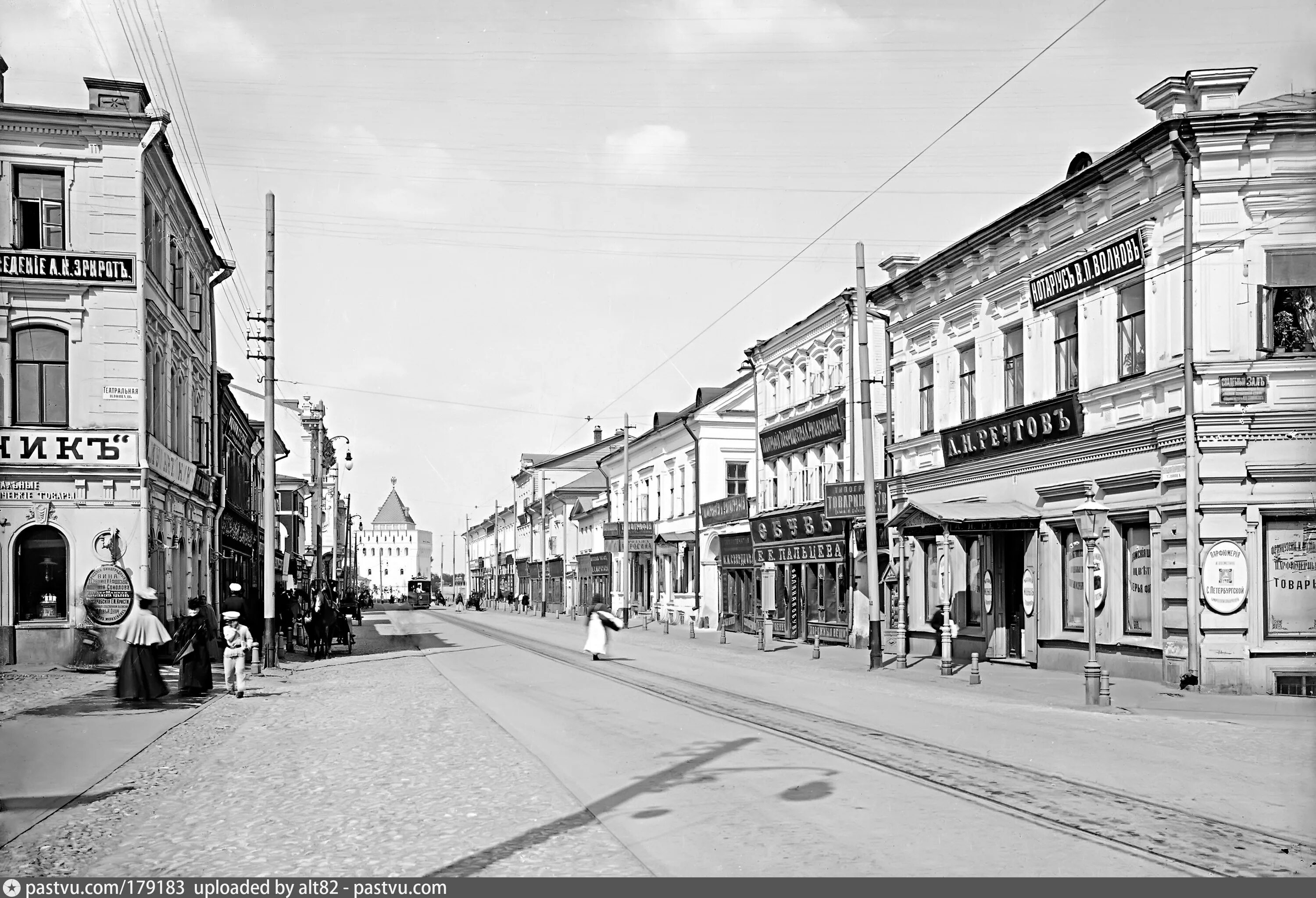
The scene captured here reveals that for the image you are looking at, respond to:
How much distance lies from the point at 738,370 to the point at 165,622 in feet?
88.6

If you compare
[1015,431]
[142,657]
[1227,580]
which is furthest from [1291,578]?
[142,657]

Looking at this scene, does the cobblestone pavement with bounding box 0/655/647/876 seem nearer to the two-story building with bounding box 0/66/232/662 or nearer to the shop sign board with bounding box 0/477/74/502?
the two-story building with bounding box 0/66/232/662

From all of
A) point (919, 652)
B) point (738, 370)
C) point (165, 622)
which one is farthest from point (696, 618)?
point (165, 622)

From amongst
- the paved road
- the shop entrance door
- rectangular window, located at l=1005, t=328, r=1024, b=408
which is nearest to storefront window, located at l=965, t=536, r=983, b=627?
the shop entrance door

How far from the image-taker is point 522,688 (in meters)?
22.1

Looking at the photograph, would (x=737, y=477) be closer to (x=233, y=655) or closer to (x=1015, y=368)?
(x=1015, y=368)

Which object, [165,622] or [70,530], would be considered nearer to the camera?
[70,530]

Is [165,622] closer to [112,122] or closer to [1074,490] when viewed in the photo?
[112,122]

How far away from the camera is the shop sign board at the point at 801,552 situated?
38000 millimetres

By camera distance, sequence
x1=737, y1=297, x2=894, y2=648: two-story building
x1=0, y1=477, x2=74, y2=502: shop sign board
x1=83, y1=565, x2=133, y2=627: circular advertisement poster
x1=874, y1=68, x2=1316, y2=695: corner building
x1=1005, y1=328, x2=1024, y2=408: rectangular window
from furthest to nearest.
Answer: x1=737, y1=297, x2=894, y2=648: two-story building → x1=1005, y1=328, x2=1024, y2=408: rectangular window → x1=83, y1=565, x2=133, y2=627: circular advertisement poster → x1=0, y1=477, x2=74, y2=502: shop sign board → x1=874, y1=68, x2=1316, y2=695: corner building

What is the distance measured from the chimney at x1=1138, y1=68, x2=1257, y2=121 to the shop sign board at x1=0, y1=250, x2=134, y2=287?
2038 centimetres

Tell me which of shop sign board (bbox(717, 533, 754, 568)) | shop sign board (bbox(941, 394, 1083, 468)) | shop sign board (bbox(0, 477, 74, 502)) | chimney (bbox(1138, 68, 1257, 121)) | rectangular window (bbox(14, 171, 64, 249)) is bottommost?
shop sign board (bbox(717, 533, 754, 568))

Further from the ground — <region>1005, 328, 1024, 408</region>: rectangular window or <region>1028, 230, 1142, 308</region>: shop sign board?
<region>1028, 230, 1142, 308</region>: shop sign board

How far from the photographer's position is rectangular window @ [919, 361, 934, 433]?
3234 cm
